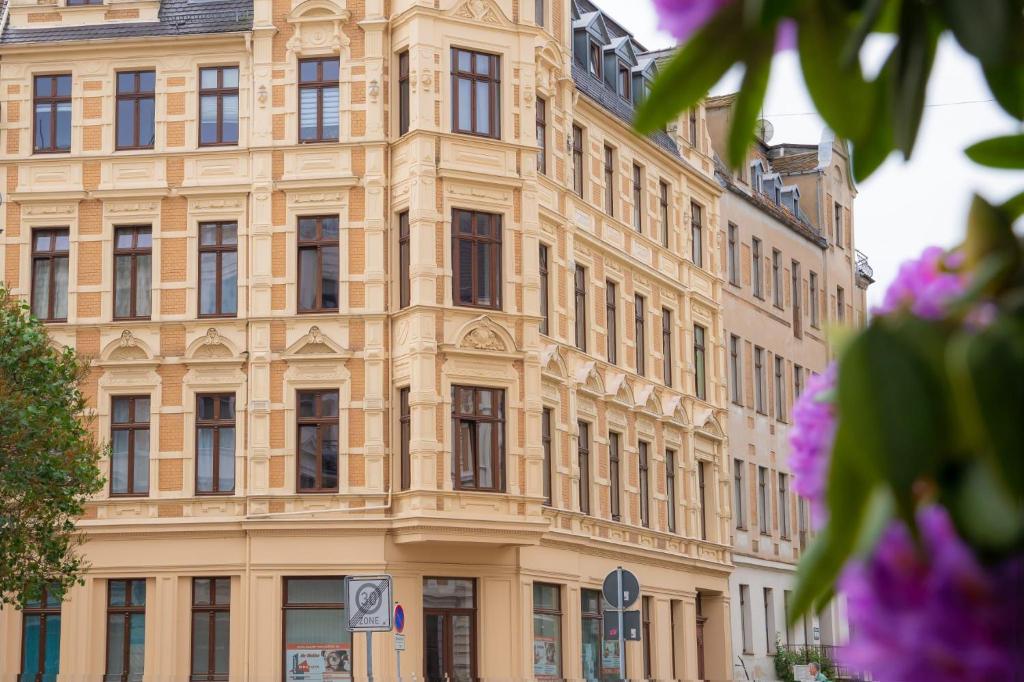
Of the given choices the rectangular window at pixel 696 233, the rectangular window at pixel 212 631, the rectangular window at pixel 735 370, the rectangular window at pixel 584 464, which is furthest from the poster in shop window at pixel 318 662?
the rectangular window at pixel 735 370

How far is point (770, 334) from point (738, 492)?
5562 millimetres

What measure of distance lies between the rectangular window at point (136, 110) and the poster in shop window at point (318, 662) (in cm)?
1041

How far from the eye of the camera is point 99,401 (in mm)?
35656

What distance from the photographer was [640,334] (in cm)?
4312

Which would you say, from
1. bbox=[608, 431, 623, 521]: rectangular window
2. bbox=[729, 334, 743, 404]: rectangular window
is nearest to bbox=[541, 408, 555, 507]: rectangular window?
bbox=[608, 431, 623, 521]: rectangular window

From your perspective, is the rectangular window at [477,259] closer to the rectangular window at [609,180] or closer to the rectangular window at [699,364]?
the rectangular window at [609,180]

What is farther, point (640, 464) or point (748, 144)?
point (640, 464)

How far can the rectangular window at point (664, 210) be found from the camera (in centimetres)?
4466

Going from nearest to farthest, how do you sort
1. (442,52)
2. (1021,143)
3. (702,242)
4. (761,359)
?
1. (1021,143)
2. (442,52)
3. (702,242)
4. (761,359)

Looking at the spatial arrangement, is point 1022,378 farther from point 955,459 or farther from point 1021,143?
point 1021,143

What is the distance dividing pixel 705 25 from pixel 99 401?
115ft

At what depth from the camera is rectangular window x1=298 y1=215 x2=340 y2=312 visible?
3562cm

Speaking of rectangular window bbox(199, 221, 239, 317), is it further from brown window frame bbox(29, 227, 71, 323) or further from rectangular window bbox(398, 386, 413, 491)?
rectangular window bbox(398, 386, 413, 491)

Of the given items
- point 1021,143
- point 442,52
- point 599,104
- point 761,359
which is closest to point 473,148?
point 442,52
